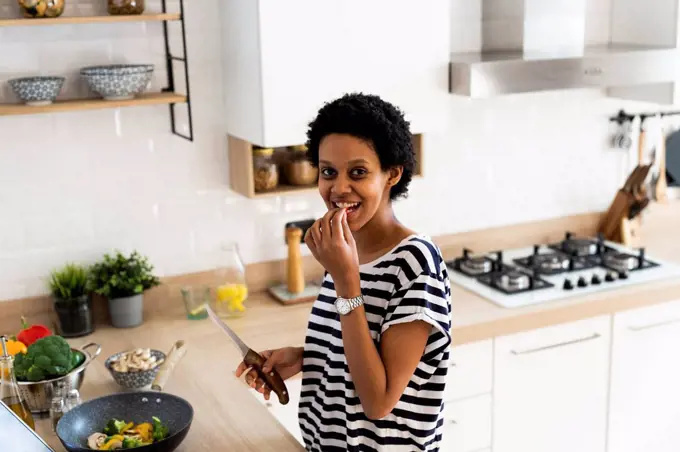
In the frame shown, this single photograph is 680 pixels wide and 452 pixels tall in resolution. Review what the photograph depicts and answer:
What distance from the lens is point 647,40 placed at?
129 inches

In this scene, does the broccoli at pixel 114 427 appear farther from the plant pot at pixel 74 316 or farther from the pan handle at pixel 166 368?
the plant pot at pixel 74 316

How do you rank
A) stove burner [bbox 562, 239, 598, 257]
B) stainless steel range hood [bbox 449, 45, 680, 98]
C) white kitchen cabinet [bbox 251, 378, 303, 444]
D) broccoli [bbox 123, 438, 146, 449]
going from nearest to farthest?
broccoli [bbox 123, 438, 146, 449], white kitchen cabinet [bbox 251, 378, 303, 444], stainless steel range hood [bbox 449, 45, 680, 98], stove burner [bbox 562, 239, 598, 257]

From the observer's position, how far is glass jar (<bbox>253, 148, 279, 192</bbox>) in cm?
282

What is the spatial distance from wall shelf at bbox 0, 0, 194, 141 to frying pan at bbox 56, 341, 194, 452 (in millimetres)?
902

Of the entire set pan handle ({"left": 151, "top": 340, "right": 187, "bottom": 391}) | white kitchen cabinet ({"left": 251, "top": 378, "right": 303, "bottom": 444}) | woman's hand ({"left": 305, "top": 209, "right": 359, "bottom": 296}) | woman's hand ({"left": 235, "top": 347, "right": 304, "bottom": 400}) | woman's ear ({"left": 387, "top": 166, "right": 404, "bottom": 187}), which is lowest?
white kitchen cabinet ({"left": 251, "top": 378, "right": 303, "bottom": 444})

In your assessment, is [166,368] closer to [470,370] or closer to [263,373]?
[263,373]

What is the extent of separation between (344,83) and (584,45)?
47.5 inches

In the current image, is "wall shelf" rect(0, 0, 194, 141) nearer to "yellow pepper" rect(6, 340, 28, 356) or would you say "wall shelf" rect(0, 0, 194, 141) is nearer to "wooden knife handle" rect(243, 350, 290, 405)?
"yellow pepper" rect(6, 340, 28, 356)

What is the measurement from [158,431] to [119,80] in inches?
43.8

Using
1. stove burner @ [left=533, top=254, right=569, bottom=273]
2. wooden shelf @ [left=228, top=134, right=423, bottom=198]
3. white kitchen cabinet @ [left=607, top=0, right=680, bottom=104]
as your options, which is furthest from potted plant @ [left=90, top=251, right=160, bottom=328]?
white kitchen cabinet @ [left=607, top=0, right=680, bottom=104]

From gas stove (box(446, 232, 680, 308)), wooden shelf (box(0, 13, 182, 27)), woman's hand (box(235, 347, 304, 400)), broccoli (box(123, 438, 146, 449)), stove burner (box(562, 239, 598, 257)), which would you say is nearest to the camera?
broccoli (box(123, 438, 146, 449))

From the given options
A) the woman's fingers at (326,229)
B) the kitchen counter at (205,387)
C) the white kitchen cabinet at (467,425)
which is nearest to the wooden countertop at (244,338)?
the kitchen counter at (205,387)

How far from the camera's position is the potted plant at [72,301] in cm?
265

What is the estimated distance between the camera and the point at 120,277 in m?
2.71
